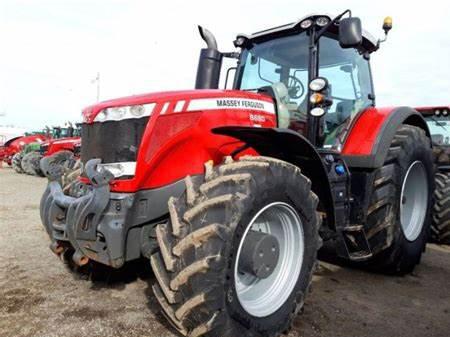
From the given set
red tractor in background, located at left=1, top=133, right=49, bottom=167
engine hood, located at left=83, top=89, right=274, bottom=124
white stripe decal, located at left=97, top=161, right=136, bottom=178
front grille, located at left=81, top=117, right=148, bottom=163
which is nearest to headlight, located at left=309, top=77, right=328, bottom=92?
engine hood, located at left=83, top=89, right=274, bottom=124

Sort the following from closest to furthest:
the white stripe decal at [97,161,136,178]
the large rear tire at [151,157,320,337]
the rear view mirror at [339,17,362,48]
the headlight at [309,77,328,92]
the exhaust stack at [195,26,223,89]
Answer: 1. the large rear tire at [151,157,320,337]
2. the white stripe decal at [97,161,136,178]
3. the rear view mirror at [339,17,362,48]
4. the headlight at [309,77,328,92]
5. the exhaust stack at [195,26,223,89]

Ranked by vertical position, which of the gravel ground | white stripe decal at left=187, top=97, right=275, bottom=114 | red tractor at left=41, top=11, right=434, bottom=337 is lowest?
the gravel ground

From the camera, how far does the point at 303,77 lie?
11.6 ft

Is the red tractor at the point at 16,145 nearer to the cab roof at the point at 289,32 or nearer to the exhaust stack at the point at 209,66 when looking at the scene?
the exhaust stack at the point at 209,66

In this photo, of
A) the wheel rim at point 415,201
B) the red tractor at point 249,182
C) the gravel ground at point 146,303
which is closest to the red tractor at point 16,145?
the gravel ground at point 146,303

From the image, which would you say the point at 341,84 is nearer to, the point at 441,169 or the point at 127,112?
the point at 127,112

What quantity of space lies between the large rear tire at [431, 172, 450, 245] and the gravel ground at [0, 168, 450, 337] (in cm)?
80

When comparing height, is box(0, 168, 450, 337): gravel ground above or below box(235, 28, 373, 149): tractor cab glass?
below

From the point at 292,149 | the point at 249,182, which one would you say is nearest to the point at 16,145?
the point at 292,149

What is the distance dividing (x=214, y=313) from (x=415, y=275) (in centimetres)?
277

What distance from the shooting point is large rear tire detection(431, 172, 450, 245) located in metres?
5.07

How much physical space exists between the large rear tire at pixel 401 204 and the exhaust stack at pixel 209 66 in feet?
5.74

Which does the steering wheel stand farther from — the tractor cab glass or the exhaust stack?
the exhaust stack

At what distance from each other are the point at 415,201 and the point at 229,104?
8.70ft
